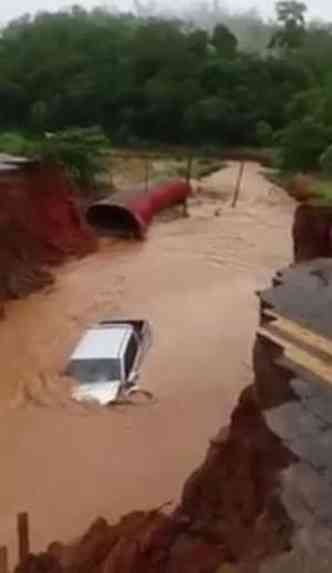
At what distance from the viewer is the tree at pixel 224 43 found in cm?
4273

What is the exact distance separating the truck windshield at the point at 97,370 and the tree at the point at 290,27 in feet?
120

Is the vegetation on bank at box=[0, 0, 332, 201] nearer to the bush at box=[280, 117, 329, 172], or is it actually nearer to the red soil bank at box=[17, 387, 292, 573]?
the bush at box=[280, 117, 329, 172]

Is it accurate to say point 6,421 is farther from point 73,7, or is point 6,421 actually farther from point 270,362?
point 73,7

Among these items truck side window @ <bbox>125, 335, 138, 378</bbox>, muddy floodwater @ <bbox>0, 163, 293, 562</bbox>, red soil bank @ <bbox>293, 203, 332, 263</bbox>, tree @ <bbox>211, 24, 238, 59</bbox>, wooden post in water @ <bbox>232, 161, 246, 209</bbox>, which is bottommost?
muddy floodwater @ <bbox>0, 163, 293, 562</bbox>

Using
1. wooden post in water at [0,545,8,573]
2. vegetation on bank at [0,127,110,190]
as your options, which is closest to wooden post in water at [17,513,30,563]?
wooden post in water at [0,545,8,573]

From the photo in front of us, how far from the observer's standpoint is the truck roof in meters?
15.0

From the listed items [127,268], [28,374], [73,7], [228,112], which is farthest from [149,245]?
[73,7]

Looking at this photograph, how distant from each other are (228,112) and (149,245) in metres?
15.4

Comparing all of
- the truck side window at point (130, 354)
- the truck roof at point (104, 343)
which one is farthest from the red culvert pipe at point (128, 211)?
the truck side window at point (130, 354)

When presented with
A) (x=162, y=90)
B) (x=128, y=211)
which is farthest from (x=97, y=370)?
(x=162, y=90)

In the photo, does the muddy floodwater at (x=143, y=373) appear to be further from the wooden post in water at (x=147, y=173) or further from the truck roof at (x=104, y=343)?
the wooden post in water at (x=147, y=173)

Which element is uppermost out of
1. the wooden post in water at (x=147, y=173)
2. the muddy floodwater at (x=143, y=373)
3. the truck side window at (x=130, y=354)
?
the wooden post in water at (x=147, y=173)

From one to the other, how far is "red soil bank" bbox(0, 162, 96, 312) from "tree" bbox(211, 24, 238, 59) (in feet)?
61.3

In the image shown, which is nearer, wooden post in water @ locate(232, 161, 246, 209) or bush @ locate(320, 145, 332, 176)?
bush @ locate(320, 145, 332, 176)
